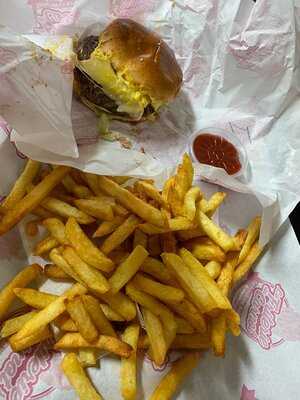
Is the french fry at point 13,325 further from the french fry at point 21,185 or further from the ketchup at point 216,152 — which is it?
the ketchup at point 216,152

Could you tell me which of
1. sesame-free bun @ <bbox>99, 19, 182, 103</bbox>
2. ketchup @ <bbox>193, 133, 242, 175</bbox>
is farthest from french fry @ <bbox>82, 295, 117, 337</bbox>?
sesame-free bun @ <bbox>99, 19, 182, 103</bbox>

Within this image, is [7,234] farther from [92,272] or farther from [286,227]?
[286,227]

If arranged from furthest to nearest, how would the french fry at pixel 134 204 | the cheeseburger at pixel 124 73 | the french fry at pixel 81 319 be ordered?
the cheeseburger at pixel 124 73 → the french fry at pixel 134 204 → the french fry at pixel 81 319

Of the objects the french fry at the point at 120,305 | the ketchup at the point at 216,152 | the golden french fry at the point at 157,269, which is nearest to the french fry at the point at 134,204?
the golden french fry at the point at 157,269

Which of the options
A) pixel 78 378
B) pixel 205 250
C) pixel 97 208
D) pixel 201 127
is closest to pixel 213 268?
pixel 205 250

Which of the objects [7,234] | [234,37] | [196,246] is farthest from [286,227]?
[7,234]

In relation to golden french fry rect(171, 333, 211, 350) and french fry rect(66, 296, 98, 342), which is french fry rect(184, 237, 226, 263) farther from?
french fry rect(66, 296, 98, 342)
